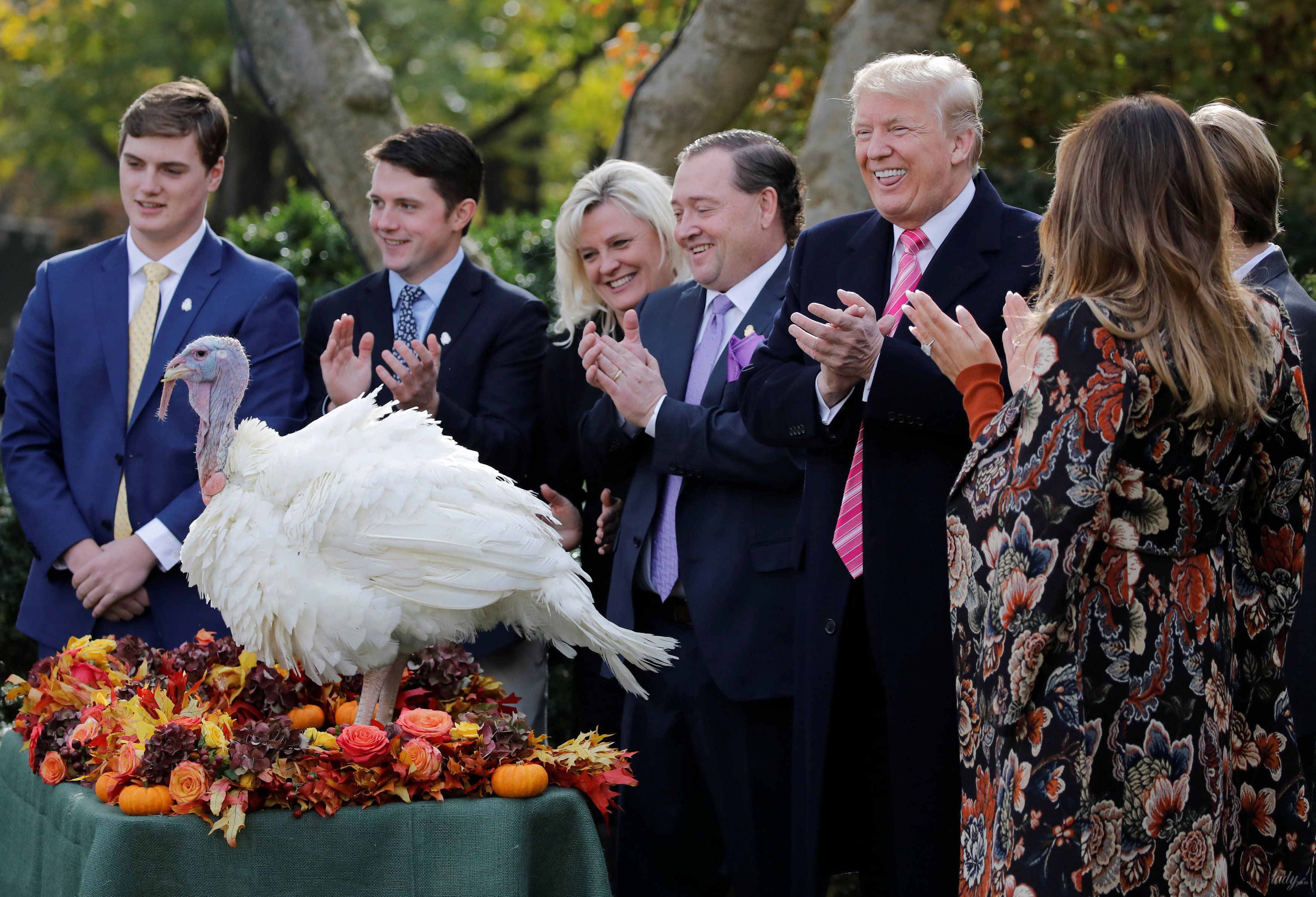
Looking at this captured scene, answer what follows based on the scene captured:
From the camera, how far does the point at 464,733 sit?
2982 mm

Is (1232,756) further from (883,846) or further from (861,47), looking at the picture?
(861,47)

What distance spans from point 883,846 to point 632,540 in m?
1.19

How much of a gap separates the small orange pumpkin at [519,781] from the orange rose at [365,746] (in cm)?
26

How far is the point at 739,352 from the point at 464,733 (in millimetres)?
1550

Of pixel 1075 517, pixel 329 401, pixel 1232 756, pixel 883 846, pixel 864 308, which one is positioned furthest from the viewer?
pixel 329 401

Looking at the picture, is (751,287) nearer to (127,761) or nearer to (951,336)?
(951,336)

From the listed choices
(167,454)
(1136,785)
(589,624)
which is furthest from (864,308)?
(167,454)

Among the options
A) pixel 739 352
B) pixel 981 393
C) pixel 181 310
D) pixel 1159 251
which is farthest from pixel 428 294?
pixel 1159 251

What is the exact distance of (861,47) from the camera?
22.3 ft

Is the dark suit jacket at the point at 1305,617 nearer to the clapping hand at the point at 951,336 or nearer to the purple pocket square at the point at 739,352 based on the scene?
the clapping hand at the point at 951,336

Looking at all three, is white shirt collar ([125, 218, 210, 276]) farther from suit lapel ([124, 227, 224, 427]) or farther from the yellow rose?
the yellow rose

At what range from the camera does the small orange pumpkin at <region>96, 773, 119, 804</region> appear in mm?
2852

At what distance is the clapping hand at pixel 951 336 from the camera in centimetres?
302

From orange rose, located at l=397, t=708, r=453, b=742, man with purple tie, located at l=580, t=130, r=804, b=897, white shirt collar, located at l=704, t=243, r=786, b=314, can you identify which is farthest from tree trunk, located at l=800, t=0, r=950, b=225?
orange rose, located at l=397, t=708, r=453, b=742
